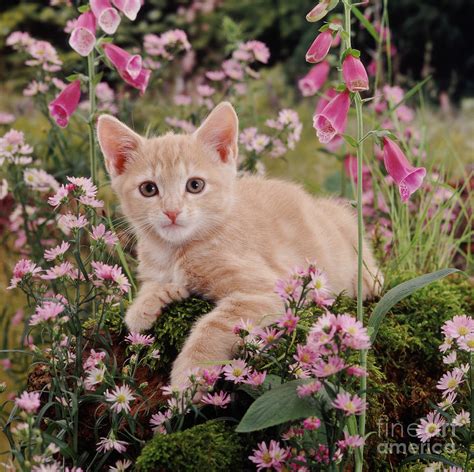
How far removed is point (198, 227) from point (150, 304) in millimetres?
295

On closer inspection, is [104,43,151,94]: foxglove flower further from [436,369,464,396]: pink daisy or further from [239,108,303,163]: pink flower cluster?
[436,369,464,396]: pink daisy

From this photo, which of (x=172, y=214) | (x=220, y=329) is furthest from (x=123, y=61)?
(x=220, y=329)

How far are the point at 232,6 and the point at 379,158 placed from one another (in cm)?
600

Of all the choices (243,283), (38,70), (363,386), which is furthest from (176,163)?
(38,70)

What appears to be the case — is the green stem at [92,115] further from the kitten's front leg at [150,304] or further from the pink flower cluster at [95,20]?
the kitten's front leg at [150,304]

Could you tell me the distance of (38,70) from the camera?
347 cm

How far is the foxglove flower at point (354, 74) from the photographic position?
1.71 m

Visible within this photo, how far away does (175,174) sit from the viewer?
2.32 m

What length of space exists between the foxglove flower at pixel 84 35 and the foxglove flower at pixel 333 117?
3.43ft

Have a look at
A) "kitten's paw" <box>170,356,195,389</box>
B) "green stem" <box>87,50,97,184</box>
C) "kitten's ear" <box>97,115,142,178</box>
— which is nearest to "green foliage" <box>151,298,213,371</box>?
"kitten's paw" <box>170,356,195,389</box>

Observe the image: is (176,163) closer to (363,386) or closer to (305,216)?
(305,216)

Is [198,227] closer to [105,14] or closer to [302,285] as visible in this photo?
[302,285]

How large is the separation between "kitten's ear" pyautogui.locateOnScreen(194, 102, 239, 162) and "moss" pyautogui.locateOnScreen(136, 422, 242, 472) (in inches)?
38.7

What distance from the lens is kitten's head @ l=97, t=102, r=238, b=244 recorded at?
2291mm
